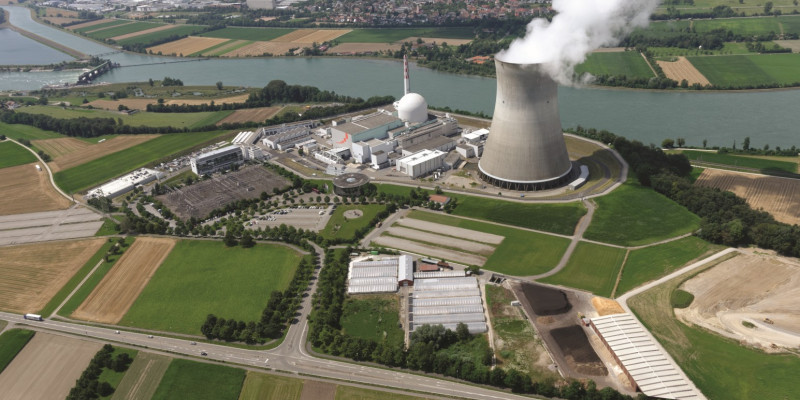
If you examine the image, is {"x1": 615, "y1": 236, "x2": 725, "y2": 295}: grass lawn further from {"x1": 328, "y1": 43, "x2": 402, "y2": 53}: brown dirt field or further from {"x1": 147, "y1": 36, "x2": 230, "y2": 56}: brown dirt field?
{"x1": 147, "y1": 36, "x2": 230, "y2": 56}: brown dirt field

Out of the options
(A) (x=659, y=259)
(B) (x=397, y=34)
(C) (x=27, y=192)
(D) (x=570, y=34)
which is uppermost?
(D) (x=570, y=34)

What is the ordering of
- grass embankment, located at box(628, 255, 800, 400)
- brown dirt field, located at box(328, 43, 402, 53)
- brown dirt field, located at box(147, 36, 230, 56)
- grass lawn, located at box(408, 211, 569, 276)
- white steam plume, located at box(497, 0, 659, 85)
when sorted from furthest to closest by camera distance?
brown dirt field, located at box(147, 36, 230, 56) → brown dirt field, located at box(328, 43, 402, 53) → white steam plume, located at box(497, 0, 659, 85) → grass lawn, located at box(408, 211, 569, 276) → grass embankment, located at box(628, 255, 800, 400)

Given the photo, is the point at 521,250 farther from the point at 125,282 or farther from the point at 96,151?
the point at 96,151

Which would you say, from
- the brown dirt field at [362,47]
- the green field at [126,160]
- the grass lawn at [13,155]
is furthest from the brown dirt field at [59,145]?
the brown dirt field at [362,47]

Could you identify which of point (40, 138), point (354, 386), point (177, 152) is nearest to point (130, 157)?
point (177, 152)

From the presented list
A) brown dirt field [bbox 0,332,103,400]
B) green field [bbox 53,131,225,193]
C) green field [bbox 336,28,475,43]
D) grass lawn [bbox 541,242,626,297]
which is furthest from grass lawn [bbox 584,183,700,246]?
green field [bbox 336,28,475,43]

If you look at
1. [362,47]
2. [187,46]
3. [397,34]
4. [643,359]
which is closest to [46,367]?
[643,359]
